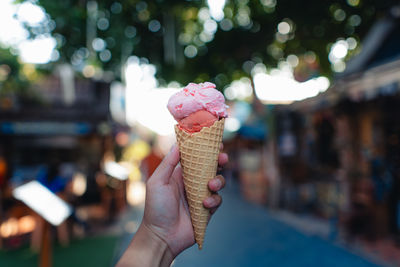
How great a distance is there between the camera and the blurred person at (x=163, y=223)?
5.57 ft

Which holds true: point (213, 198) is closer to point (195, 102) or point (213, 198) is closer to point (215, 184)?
point (215, 184)

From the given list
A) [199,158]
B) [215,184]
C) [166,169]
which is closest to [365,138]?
[199,158]

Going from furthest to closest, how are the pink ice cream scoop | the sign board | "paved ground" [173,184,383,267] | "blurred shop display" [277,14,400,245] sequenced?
"blurred shop display" [277,14,400,245], "paved ground" [173,184,383,267], the sign board, the pink ice cream scoop

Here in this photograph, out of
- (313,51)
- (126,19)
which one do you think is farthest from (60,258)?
(313,51)

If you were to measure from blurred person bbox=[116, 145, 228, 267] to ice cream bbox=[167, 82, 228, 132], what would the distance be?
0.78ft

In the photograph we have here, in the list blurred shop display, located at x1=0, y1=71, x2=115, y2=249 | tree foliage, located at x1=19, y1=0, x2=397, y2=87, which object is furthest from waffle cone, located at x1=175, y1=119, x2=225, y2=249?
tree foliage, located at x1=19, y1=0, x2=397, y2=87

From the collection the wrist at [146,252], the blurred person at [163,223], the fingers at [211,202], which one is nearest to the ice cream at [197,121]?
the blurred person at [163,223]

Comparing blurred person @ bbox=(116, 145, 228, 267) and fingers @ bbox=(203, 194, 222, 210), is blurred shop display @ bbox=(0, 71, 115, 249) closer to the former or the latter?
blurred person @ bbox=(116, 145, 228, 267)

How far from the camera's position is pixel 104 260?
17.6ft

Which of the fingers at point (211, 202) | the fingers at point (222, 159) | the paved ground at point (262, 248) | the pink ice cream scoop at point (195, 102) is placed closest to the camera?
the fingers at point (211, 202)

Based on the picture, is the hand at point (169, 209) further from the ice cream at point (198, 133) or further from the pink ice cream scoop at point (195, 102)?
the pink ice cream scoop at point (195, 102)

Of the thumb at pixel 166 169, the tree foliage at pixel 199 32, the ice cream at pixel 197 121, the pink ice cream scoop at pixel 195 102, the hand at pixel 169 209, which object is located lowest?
the hand at pixel 169 209

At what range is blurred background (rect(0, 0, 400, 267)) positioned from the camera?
562cm

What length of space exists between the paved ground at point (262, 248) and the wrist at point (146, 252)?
3.31m
